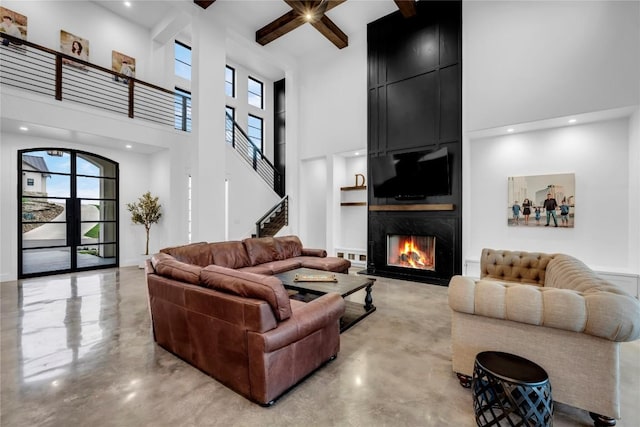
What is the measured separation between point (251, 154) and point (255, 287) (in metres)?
8.04

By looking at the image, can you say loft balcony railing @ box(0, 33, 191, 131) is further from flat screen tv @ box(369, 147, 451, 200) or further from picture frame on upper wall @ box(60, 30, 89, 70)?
flat screen tv @ box(369, 147, 451, 200)

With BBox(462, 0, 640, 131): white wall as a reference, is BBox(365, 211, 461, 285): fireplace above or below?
below

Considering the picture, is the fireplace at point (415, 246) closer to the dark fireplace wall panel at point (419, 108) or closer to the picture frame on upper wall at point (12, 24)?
the dark fireplace wall panel at point (419, 108)

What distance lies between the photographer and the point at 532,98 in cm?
470

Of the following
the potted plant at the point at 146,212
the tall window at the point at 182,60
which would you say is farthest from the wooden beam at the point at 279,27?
the potted plant at the point at 146,212

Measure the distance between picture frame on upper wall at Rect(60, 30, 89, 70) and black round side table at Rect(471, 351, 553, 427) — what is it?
343 inches

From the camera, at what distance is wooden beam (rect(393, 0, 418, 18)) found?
17.6 feet

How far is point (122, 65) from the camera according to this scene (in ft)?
23.6

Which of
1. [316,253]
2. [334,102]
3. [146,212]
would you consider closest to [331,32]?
[334,102]

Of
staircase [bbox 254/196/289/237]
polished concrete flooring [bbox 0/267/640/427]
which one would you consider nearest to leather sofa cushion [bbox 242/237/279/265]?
polished concrete flooring [bbox 0/267/640/427]

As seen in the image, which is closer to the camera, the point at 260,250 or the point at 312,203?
the point at 260,250

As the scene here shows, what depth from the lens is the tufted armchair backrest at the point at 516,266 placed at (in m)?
3.48

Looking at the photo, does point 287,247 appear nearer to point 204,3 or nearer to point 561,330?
point 561,330

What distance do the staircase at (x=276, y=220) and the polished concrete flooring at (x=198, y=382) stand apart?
170 inches
